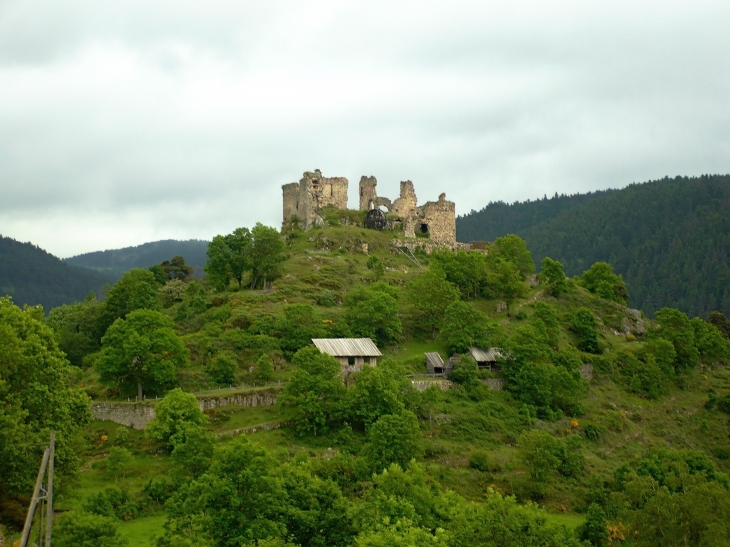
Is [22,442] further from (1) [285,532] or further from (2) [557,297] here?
(2) [557,297]

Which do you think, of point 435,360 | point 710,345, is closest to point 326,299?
point 435,360

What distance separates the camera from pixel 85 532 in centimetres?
3469

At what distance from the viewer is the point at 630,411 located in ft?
257

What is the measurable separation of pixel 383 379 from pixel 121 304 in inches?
1457

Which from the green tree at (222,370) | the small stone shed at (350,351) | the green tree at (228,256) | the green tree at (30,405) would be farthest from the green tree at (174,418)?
the green tree at (228,256)

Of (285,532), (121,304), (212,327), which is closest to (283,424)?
(212,327)

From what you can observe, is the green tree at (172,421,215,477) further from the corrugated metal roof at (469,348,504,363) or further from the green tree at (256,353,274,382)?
the corrugated metal roof at (469,348,504,363)

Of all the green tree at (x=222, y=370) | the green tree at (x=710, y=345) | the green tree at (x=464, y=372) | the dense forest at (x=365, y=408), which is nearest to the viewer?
the dense forest at (x=365, y=408)

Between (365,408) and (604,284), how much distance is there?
53.3m

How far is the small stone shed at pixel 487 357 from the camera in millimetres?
74250

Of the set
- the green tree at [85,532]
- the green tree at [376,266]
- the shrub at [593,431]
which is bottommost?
the shrub at [593,431]

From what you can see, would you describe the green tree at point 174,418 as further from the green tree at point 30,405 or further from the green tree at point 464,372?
the green tree at point 464,372

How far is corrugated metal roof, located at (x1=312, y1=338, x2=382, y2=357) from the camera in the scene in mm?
68375

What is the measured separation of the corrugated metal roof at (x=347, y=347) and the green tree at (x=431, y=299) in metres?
Answer: 12.0
